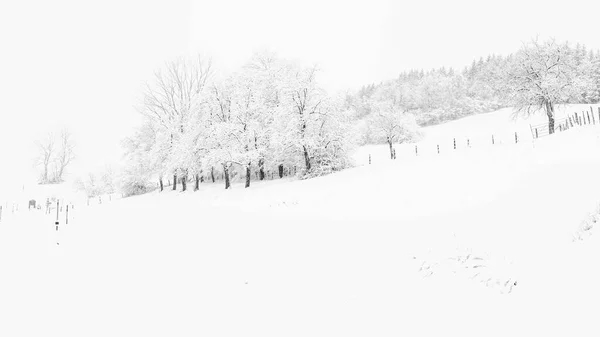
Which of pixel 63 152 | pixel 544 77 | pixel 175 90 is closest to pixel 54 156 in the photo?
pixel 63 152

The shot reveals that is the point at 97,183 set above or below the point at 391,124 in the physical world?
below

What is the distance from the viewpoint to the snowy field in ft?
15.7

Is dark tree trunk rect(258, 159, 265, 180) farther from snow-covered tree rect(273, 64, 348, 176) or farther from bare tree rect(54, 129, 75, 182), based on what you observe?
bare tree rect(54, 129, 75, 182)

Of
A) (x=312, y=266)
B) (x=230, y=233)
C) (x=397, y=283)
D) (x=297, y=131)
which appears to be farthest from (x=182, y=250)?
(x=297, y=131)

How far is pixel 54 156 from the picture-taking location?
206 ft

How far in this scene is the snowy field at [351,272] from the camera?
479cm

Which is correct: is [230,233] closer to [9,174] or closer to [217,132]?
[217,132]

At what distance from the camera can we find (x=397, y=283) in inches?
246

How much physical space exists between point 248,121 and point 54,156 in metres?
52.7

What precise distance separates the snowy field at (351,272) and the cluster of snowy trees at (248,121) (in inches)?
Answer: 678

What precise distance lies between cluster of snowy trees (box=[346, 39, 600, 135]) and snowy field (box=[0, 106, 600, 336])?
75.9 feet

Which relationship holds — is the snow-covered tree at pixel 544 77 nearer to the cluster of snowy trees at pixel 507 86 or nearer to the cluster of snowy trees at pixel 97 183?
the cluster of snowy trees at pixel 507 86

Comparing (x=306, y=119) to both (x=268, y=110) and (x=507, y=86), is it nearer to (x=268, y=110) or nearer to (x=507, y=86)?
(x=268, y=110)

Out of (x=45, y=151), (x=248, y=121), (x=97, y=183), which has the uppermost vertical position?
(x=45, y=151)
